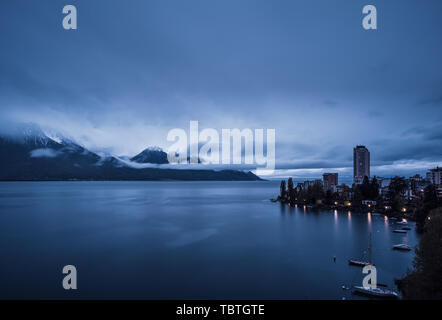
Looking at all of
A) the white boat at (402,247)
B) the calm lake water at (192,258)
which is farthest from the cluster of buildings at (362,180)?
the white boat at (402,247)

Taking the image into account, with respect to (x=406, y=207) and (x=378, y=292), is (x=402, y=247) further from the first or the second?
(x=406, y=207)

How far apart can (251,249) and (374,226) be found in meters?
28.4

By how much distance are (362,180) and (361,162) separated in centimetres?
2585

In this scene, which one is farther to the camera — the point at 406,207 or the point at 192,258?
the point at 406,207

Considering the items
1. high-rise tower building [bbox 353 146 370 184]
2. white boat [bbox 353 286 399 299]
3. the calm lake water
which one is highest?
high-rise tower building [bbox 353 146 370 184]

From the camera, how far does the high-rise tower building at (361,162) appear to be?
455 ft

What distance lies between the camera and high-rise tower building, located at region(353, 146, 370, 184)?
455 feet

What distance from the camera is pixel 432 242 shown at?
1407 centimetres

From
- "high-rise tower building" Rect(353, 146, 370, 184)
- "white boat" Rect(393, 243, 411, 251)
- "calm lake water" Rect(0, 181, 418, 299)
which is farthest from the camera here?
"high-rise tower building" Rect(353, 146, 370, 184)

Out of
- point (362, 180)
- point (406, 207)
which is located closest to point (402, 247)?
point (406, 207)

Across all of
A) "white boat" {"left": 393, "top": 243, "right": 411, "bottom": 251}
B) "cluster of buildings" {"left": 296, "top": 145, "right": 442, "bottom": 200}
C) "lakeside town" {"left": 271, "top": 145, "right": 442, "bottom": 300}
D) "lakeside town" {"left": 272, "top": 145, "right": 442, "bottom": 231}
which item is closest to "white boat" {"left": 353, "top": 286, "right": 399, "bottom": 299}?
"lakeside town" {"left": 271, "top": 145, "right": 442, "bottom": 300}

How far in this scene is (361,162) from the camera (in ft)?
462

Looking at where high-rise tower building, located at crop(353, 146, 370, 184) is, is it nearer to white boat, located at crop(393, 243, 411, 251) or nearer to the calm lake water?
the calm lake water
